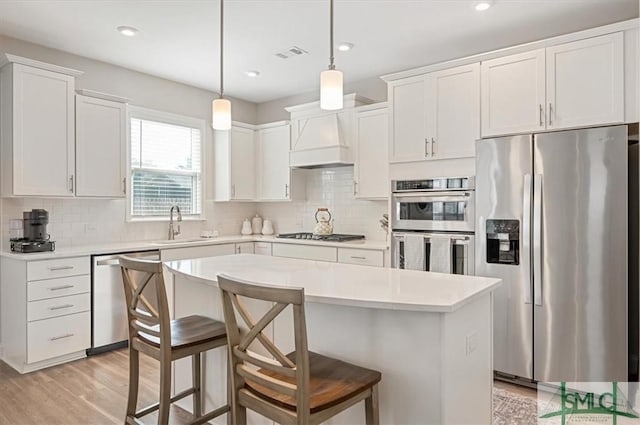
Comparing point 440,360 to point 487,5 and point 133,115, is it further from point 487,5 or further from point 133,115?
point 133,115

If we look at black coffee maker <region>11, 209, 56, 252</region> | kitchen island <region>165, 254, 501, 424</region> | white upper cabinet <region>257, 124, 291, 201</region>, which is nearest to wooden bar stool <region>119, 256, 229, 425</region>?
kitchen island <region>165, 254, 501, 424</region>

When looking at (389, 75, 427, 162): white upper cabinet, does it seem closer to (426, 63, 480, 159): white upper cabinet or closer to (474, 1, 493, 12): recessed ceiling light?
(426, 63, 480, 159): white upper cabinet

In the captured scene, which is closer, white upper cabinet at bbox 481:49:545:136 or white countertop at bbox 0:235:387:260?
white upper cabinet at bbox 481:49:545:136

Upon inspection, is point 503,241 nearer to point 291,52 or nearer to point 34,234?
point 291,52

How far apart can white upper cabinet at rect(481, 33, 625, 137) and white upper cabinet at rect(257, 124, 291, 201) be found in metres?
2.65

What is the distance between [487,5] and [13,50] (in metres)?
4.08

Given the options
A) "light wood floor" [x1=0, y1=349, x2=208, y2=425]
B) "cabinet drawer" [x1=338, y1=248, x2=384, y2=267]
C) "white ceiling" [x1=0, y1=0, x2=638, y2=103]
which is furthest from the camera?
"cabinet drawer" [x1=338, y1=248, x2=384, y2=267]

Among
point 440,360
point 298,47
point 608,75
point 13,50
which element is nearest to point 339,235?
point 298,47

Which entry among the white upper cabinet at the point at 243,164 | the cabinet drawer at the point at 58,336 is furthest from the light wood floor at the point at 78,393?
the white upper cabinet at the point at 243,164

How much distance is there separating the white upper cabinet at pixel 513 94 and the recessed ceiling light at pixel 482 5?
1.33ft

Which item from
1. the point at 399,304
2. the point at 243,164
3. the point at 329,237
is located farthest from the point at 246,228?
the point at 399,304

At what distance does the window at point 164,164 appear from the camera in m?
4.65

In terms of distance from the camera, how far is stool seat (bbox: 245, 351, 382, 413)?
1495 millimetres

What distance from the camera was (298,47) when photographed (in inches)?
153
